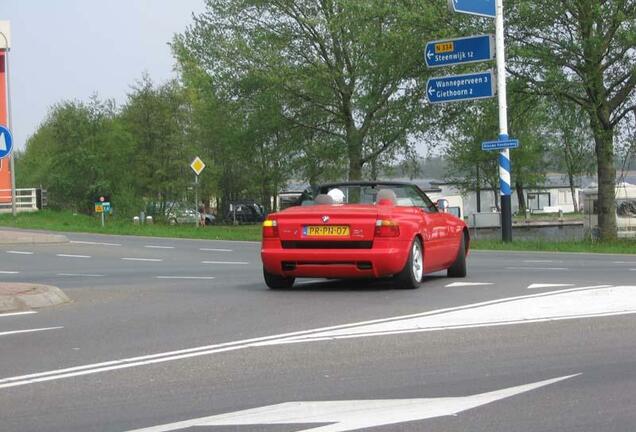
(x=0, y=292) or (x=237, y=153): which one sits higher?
(x=237, y=153)

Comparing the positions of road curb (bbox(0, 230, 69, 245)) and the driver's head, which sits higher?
the driver's head

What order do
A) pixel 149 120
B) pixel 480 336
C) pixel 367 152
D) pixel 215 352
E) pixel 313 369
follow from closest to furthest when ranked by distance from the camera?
pixel 313 369 < pixel 215 352 < pixel 480 336 < pixel 367 152 < pixel 149 120

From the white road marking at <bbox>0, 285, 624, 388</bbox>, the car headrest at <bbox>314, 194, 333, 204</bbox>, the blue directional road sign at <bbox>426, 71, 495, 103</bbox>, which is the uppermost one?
the blue directional road sign at <bbox>426, 71, 495, 103</bbox>

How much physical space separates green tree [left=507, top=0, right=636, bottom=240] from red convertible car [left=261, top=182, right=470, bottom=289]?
17.7m

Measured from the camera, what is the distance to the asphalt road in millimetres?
5262

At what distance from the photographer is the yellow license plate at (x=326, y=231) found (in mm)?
11109

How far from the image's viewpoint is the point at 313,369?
6609 millimetres

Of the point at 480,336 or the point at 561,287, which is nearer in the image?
the point at 480,336

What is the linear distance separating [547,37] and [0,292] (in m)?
22.3

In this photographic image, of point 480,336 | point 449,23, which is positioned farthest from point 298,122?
point 480,336

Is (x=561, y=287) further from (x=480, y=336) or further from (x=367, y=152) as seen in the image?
(x=367, y=152)

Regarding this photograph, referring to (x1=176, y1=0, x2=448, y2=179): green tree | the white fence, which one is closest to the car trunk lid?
(x1=176, y1=0, x2=448, y2=179): green tree

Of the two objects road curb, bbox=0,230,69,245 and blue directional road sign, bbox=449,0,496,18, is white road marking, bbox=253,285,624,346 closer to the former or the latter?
blue directional road sign, bbox=449,0,496,18

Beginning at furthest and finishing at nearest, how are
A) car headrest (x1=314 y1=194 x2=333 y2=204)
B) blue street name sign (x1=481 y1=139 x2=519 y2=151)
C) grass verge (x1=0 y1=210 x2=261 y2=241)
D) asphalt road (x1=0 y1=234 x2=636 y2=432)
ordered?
1. grass verge (x1=0 y1=210 x2=261 y2=241)
2. blue street name sign (x1=481 y1=139 x2=519 y2=151)
3. car headrest (x1=314 y1=194 x2=333 y2=204)
4. asphalt road (x1=0 y1=234 x2=636 y2=432)
